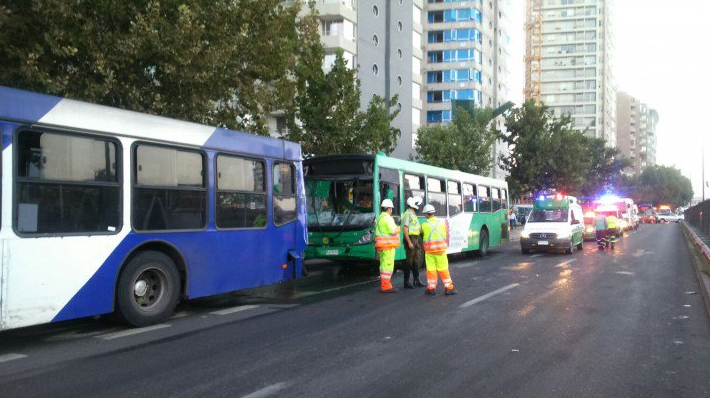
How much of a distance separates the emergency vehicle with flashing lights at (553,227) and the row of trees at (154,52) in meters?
10.6

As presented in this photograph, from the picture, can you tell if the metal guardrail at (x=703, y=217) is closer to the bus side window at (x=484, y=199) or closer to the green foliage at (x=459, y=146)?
the green foliage at (x=459, y=146)

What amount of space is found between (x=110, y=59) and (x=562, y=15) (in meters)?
133

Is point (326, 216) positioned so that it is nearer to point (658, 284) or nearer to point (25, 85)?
point (25, 85)

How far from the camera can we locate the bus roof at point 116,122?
259 inches

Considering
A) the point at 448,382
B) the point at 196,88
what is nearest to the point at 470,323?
the point at 448,382

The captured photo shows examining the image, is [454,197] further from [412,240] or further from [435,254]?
[435,254]

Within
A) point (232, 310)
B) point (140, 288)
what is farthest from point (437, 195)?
point (140, 288)

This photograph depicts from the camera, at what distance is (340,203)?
45.6ft

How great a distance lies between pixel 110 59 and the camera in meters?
11.3

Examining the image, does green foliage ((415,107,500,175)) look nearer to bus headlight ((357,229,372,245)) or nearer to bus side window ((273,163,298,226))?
bus headlight ((357,229,372,245))

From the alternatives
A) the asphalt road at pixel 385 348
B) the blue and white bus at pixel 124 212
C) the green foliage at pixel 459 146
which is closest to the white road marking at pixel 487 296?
the asphalt road at pixel 385 348

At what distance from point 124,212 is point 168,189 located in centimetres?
82

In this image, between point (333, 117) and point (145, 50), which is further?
point (333, 117)

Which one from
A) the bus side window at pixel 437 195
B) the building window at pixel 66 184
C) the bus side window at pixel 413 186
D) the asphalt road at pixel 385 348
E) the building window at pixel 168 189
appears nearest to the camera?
the asphalt road at pixel 385 348
